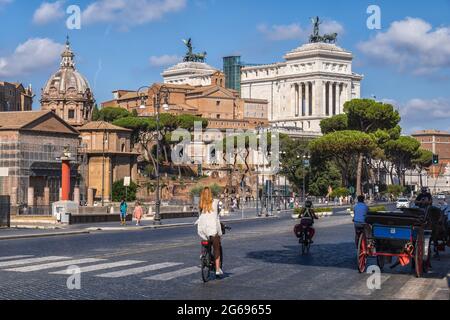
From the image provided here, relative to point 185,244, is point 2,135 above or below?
above

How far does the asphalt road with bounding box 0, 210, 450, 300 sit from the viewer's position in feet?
50.9

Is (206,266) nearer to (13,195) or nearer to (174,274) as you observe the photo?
(174,274)

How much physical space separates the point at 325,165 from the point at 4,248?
89.1 meters

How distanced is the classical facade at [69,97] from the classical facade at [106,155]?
1738cm

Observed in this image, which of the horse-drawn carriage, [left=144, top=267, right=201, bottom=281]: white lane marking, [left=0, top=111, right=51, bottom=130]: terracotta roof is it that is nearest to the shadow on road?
the horse-drawn carriage

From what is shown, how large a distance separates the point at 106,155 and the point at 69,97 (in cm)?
2521

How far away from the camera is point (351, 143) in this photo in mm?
101500

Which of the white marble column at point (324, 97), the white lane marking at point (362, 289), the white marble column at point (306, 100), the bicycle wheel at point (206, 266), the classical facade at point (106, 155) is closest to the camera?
the white lane marking at point (362, 289)

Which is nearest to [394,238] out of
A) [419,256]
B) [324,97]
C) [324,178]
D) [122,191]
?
[419,256]

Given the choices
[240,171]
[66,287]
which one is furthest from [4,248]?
[240,171]

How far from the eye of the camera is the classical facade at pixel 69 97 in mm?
123688

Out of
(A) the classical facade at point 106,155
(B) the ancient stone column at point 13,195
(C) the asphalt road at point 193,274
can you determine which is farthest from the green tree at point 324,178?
(C) the asphalt road at point 193,274

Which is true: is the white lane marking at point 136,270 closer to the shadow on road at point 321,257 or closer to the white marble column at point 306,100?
the shadow on road at point 321,257

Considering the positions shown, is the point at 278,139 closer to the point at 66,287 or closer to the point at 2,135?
the point at 2,135
